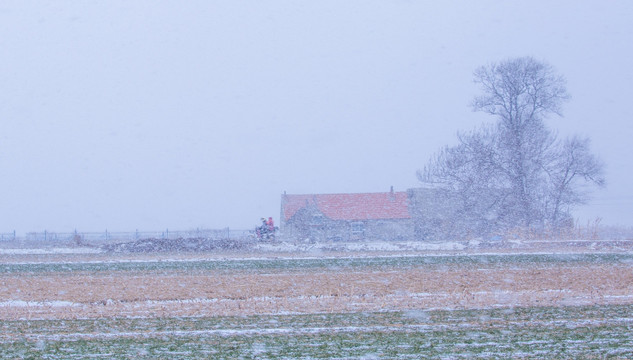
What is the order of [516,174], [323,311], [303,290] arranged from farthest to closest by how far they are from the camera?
1. [516,174]
2. [303,290]
3. [323,311]

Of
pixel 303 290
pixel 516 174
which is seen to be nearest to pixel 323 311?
pixel 303 290

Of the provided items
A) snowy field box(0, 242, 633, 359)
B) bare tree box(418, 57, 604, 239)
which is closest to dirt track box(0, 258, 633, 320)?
snowy field box(0, 242, 633, 359)

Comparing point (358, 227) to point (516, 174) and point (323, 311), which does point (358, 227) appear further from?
point (323, 311)

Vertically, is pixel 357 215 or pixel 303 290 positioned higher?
pixel 357 215

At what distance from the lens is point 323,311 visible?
32.3ft

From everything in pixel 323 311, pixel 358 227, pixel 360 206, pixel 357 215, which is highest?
pixel 360 206

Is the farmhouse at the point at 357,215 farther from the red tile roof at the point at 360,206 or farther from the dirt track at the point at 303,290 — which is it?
the dirt track at the point at 303,290

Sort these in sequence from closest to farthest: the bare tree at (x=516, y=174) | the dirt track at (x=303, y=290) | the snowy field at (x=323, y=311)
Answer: the snowy field at (x=323, y=311) → the dirt track at (x=303, y=290) → the bare tree at (x=516, y=174)

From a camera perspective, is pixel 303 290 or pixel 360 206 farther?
pixel 360 206

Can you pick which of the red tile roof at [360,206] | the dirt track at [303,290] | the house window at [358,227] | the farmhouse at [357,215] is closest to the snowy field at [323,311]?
the dirt track at [303,290]

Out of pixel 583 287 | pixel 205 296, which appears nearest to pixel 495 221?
pixel 583 287

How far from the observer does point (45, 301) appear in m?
11.5

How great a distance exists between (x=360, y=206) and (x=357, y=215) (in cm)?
128

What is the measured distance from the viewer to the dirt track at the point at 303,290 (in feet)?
33.8
